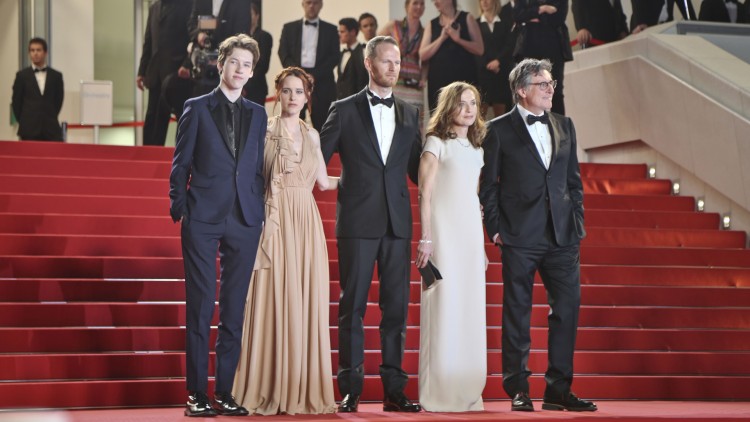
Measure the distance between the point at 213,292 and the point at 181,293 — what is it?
6.15 feet

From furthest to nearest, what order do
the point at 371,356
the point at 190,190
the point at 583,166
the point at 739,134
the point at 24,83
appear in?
the point at 24,83
the point at 583,166
the point at 739,134
the point at 371,356
the point at 190,190

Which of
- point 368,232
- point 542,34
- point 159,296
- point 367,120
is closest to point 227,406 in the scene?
point 368,232

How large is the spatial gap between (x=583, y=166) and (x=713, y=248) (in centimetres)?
186

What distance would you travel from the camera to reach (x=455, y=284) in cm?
607

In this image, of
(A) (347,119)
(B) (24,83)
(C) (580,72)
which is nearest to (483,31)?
(C) (580,72)

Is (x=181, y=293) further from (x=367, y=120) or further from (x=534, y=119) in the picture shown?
(x=534, y=119)

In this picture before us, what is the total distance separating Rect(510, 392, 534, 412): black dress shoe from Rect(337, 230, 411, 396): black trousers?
0.57m

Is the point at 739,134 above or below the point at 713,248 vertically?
above

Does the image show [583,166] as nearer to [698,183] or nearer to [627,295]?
[698,183]

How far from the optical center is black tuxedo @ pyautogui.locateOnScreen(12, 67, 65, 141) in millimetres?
12484

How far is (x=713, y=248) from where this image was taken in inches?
359

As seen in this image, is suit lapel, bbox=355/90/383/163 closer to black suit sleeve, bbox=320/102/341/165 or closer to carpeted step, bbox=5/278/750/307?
black suit sleeve, bbox=320/102/341/165

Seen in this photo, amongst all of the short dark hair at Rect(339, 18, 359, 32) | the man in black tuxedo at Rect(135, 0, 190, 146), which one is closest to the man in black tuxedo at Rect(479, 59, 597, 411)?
the man in black tuxedo at Rect(135, 0, 190, 146)

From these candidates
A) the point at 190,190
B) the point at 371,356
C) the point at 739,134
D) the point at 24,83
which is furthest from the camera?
the point at 24,83
